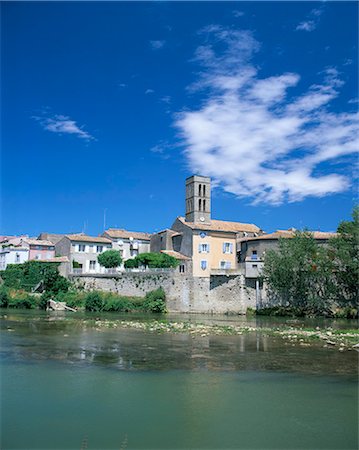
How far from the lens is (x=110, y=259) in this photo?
2149 inches

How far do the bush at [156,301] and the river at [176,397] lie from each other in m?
25.2

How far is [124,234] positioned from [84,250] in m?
6.96

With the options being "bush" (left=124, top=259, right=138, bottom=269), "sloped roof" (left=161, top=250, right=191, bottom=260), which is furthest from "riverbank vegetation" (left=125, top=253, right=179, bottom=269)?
"sloped roof" (left=161, top=250, right=191, bottom=260)

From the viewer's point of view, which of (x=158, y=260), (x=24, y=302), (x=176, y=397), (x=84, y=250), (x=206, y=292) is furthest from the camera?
(x=84, y=250)

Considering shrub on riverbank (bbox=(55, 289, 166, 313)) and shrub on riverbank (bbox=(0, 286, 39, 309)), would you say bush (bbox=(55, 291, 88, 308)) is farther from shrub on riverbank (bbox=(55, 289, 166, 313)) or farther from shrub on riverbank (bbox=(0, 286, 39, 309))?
shrub on riverbank (bbox=(0, 286, 39, 309))

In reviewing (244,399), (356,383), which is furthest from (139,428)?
(356,383)

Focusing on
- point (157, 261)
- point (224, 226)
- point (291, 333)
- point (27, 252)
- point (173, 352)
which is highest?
point (224, 226)

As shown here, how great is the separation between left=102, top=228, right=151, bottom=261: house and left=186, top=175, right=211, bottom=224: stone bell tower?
25.1 ft

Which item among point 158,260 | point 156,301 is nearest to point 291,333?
point 156,301

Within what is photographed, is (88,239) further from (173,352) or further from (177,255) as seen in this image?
(173,352)

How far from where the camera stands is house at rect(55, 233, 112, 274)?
57.1 meters

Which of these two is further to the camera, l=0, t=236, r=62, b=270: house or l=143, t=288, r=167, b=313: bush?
l=0, t=236, r=62, b=270: house

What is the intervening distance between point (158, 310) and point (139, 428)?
36088 mm

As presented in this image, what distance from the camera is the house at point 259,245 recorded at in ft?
153
